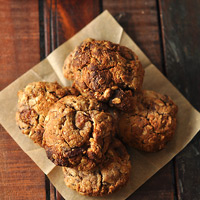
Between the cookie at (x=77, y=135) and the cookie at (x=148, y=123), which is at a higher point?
the cookie at (x=77, y=135)

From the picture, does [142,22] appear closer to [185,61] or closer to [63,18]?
[185,61]

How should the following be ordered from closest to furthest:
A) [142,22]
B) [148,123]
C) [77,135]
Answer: [77,135], [148,123], [142,22]

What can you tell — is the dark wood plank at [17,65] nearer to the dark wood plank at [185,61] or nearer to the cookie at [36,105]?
the cookie at [36,105]

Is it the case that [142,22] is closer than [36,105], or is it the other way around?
[36,105]

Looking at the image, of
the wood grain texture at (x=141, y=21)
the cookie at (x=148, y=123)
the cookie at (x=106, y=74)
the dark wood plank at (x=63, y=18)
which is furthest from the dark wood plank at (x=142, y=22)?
the cookie at (x=106, y=74)

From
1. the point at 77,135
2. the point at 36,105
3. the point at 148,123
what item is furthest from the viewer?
the point at 148,123

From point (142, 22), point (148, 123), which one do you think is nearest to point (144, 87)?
point (148, 123)

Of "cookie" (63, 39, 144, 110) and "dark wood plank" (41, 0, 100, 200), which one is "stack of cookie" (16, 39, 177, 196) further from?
"dark wood plank" (41, 0, 100, 200)
